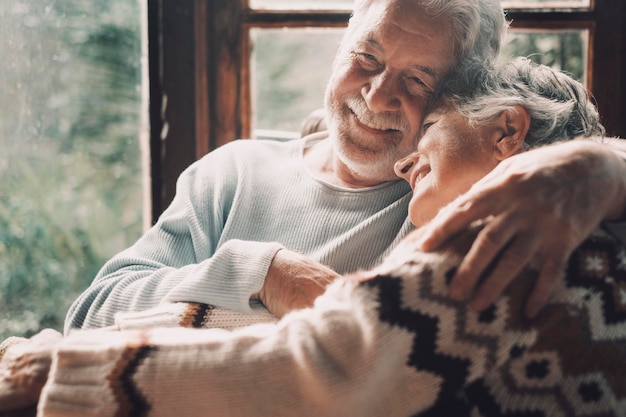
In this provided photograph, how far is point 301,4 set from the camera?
6.65 ft

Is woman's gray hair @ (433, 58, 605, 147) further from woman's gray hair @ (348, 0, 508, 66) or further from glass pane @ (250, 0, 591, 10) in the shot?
glass pane @ (250, 0, 591, 10)

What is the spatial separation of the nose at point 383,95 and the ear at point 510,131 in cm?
33

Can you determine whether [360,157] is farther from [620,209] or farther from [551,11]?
[551,11]

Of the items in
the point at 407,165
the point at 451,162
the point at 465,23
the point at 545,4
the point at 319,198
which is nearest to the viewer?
the point at 451,162

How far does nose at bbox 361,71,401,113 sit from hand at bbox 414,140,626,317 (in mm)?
602

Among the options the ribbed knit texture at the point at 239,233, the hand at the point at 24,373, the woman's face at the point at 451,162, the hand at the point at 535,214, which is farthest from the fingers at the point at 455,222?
the hand at the point at 24,373

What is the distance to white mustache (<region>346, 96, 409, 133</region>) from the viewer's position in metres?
1.45

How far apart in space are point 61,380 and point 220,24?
150 centimetres

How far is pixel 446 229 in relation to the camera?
31.0 inches

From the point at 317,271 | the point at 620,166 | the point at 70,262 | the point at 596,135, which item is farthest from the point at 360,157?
the point at 70,262

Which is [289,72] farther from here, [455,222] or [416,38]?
[455,222]

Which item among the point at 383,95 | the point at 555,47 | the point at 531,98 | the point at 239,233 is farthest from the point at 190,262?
the point at 555,47

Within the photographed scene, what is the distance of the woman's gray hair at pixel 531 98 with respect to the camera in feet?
3.89

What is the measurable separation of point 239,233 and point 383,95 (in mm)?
492
